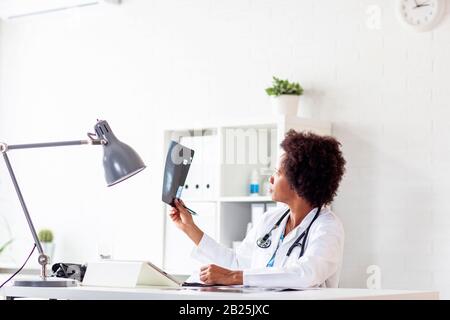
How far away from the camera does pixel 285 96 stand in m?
4.65

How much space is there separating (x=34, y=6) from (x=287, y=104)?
228 centimetres

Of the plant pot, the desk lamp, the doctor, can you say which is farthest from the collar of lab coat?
the plant pot

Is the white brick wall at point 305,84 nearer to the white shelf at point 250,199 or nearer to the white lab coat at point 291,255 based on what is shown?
A: the white shelf at point 250,199

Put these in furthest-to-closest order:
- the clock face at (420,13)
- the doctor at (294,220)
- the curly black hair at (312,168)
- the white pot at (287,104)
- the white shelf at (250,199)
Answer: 1. the white pot at (287,104)
2. the white shelf at (250,199)
3. the clock face at (420,13)
4. the curly black hair at (312,168)
5. the doctor at (294,220)

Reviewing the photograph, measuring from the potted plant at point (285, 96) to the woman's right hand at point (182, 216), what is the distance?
1680mm

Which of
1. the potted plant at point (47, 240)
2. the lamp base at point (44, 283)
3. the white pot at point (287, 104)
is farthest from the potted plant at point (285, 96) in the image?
the lamp base at point (44, 283)

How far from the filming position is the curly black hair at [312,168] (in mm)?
3201

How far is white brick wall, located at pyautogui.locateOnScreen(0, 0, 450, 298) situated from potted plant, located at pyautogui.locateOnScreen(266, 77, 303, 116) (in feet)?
0.45

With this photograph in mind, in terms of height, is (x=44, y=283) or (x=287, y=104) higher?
(x=287, y=104)

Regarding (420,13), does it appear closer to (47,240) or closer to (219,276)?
(219,276)

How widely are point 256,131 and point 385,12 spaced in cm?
101

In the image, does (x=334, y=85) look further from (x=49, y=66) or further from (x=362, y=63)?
(x=49, y=66)

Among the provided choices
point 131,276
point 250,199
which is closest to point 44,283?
point 131,276

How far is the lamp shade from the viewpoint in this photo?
259 centimetres
